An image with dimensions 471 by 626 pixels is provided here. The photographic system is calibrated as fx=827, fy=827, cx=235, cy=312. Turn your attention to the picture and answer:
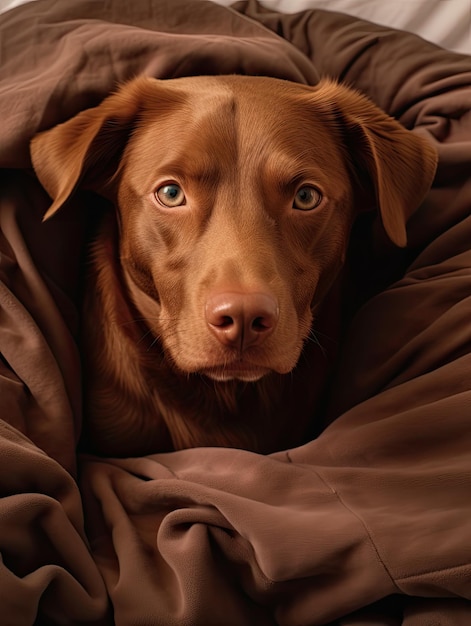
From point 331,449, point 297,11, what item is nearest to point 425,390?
point 331,449

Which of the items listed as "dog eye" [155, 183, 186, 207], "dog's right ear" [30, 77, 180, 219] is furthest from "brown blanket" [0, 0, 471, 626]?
"dog eye" [155, 183, 186, 207]

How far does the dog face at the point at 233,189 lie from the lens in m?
1.33

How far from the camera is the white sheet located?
2.13 m

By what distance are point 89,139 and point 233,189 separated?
29 cm

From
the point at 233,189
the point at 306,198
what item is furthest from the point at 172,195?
the point at 306,198

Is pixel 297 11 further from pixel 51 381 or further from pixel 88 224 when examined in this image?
pixel 51 381

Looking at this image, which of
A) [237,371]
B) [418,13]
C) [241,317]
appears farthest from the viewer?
[418,13]

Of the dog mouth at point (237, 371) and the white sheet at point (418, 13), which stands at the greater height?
the white sheet at point (418, 13)

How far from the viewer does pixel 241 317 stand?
4.04 ft

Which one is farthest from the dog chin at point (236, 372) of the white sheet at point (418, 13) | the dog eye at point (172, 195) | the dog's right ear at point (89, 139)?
the white sheet at point (418, 13)

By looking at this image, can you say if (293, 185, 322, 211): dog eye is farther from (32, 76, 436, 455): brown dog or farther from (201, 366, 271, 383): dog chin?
(201, 366, 271, 383): dog chin

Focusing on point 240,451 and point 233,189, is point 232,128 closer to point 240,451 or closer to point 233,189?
point 233,189

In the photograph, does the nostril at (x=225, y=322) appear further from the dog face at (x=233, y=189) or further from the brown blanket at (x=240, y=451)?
the brown blanket at (x=240, y=451)

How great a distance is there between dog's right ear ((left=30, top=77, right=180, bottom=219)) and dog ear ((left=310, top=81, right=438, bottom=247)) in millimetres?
336
